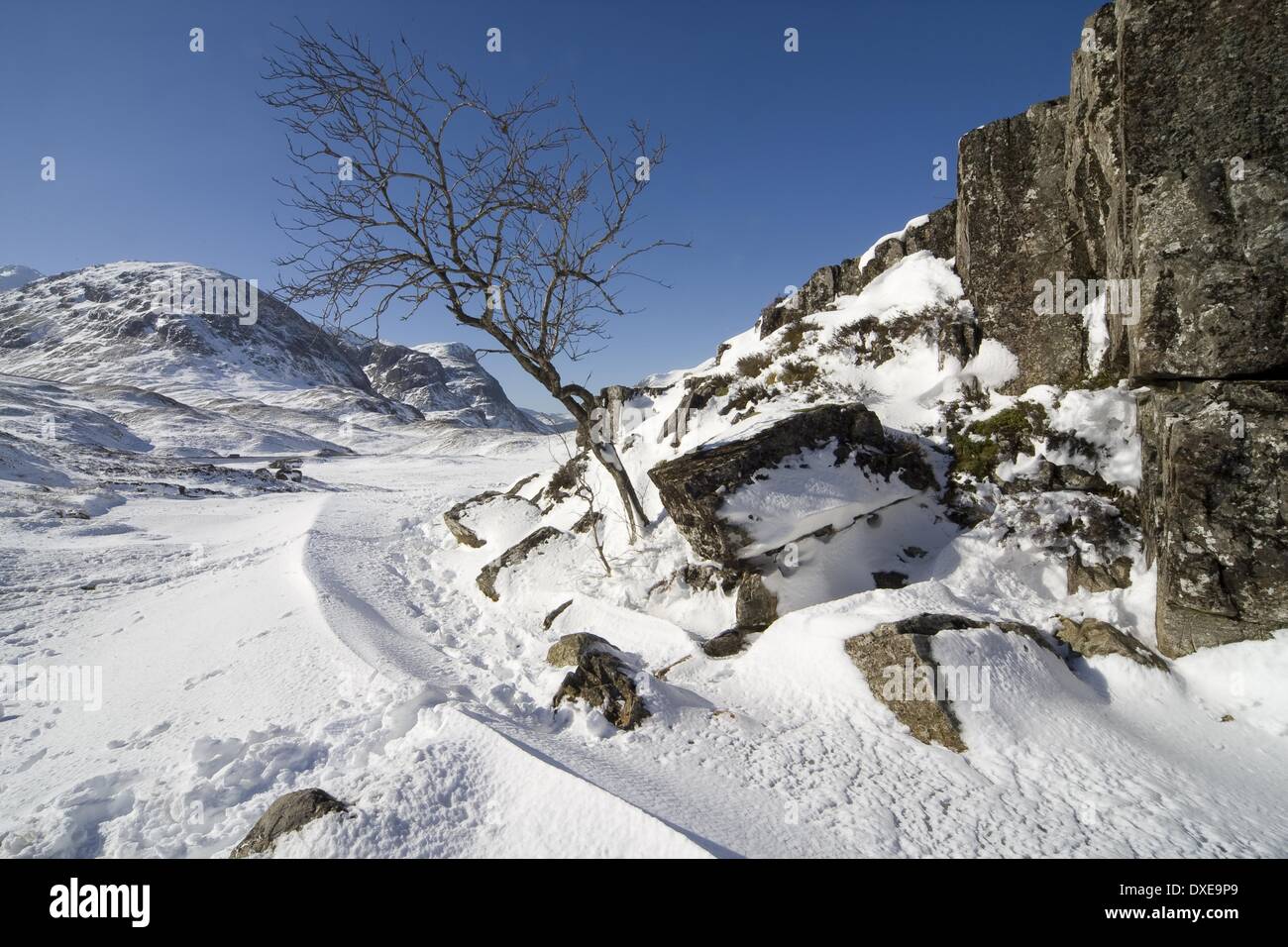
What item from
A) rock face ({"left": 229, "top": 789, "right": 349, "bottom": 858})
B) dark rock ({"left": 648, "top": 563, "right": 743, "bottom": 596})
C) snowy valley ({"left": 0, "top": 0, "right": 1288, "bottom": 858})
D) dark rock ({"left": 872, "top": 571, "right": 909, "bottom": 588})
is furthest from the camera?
dark rock ({"left": 648, "top": 563, "right": 743, "bottom": 596})

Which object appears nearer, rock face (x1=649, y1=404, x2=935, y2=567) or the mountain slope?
rock face (x1=649, y1=404, x2=935, y2=567)

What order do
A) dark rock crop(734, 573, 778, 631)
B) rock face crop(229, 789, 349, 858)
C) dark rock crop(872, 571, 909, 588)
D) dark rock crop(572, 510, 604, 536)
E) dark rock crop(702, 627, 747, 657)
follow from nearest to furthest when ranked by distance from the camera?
rock face crop(229, 789, 349, 858) → dark rock crop(702, 627, 747, 657) → dark rock crop(734, 573, 778, 631) → dark rock crop(872, 571, 909, 588) → dark rock crop(572, 510, 604, 536)

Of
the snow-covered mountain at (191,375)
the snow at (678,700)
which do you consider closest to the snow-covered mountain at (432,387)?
the snow-covered mountain at (191,375)

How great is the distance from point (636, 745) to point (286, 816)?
228 cm

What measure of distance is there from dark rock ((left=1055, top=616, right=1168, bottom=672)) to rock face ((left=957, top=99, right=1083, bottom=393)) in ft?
11.8

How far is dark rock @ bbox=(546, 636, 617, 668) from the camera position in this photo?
207 inches

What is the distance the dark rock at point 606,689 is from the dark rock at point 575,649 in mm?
102

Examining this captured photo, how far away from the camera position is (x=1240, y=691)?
4.42 meters

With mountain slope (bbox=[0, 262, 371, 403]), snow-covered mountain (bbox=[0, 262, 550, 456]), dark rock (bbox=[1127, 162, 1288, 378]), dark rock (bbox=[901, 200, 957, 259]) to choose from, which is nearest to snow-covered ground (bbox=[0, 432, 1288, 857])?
dark rock (bbox=[1127, 162, 1288, 378])

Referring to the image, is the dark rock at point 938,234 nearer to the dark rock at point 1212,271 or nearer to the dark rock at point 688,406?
the dark rock at point 688,406

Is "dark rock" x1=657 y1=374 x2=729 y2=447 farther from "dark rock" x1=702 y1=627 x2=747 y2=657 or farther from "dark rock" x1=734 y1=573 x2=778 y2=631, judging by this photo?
"dark rock" x1=702 y1=627 x2=747 y2=657

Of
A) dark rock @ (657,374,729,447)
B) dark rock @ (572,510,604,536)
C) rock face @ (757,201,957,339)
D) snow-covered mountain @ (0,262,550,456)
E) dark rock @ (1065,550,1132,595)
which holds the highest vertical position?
snow-covered mountain @ (0,262,550,456)

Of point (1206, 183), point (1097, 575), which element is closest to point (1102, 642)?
point (1097, 575)
